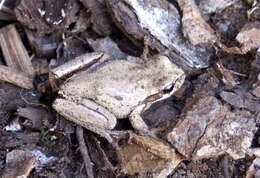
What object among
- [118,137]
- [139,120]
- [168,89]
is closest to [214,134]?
[168,89]

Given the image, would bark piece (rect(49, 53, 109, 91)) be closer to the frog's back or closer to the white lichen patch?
the frog's back

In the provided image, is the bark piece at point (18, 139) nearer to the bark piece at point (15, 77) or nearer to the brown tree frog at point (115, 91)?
the brown tree frog at point (115, 91)

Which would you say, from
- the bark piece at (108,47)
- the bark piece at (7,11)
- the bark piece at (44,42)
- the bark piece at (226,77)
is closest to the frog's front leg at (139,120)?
the bark piece at (108,47)

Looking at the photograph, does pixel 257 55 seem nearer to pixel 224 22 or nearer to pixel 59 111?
pixel 224 22

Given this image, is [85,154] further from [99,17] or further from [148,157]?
[99,17]

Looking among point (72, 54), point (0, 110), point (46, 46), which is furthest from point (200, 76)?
point (0, 110)

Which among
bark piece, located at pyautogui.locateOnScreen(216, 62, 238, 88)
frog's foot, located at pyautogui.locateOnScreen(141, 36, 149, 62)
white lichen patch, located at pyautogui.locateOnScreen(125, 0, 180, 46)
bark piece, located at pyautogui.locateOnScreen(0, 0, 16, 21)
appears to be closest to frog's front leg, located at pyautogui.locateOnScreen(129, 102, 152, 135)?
frog's foot, located at pyautogui.locateOnScreen(141, 36, 149, 62)
